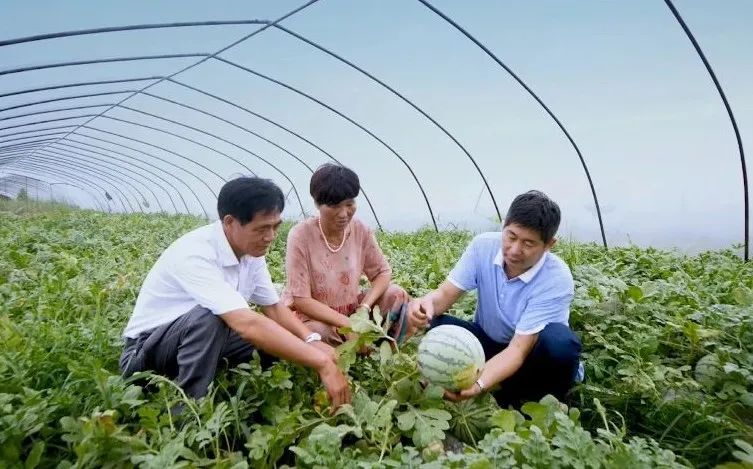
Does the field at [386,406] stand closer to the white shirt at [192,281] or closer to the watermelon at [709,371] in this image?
the watermelon at [709,371]

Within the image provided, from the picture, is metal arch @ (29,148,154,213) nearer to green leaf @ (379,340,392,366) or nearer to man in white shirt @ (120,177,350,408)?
man in white shirt @ (120,177,350,408)

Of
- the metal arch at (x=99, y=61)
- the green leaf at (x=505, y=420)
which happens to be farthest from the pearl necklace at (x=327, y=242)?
the metal arch at (x=99, y=61)

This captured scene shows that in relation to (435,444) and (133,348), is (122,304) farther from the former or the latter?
(435,444)

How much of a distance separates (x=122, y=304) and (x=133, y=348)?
58.7 inches

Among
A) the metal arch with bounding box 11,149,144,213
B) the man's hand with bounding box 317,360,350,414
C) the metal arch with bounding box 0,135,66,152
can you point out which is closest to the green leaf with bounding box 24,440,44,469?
the man's hand with bounding box 317,360,350,414

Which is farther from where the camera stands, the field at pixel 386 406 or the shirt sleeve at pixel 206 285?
the shirt sleeve at pixel 206 285

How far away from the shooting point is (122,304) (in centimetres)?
399

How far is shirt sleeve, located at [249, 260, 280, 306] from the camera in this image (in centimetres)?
300

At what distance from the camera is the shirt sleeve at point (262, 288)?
300cm

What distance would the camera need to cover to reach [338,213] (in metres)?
3.44

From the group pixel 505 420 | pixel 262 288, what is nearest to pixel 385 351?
pixel 505 420

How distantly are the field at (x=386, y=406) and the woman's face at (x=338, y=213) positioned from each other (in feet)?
2.87

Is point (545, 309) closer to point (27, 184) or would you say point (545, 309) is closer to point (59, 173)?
point (59, 173)

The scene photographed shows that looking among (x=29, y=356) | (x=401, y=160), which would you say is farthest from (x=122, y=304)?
(x=401, y=160)
